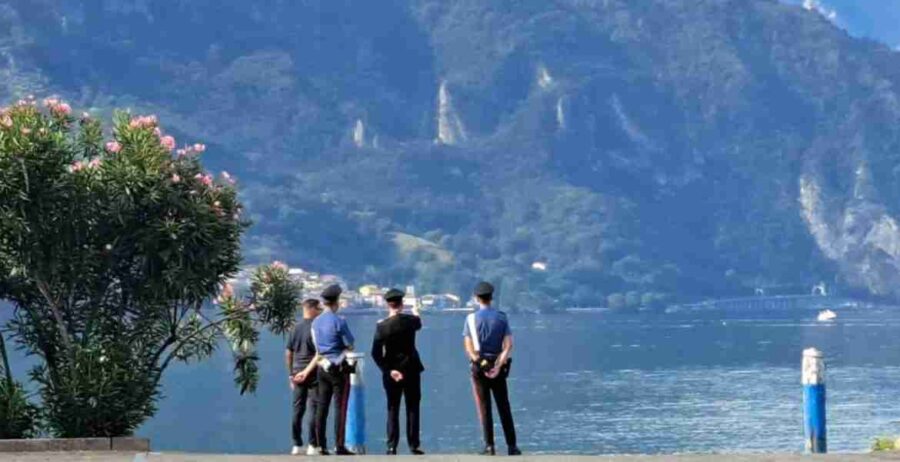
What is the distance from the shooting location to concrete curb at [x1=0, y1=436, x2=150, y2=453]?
21891 millimetres

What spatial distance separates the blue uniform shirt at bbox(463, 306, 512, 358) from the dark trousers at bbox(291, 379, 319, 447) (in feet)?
6.63

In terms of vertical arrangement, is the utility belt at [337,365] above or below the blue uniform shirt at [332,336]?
below

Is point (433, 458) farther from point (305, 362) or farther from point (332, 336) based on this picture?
point (305, 362)

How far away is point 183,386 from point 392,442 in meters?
141

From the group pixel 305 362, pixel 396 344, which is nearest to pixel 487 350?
pixel 396 344

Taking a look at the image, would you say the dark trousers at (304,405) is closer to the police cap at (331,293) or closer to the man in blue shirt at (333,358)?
the man in blue shirt at (333,358)

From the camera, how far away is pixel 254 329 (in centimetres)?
2695

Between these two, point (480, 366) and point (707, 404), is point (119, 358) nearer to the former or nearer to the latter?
point (480, 366)

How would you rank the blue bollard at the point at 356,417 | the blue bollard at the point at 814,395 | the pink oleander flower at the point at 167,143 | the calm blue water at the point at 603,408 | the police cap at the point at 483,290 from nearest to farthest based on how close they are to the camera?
the police cap at the point at 483,290 → the blue bollard at the point at 814,395 → the blue bollard at the point at 356,417 → the pink oleander flower at the point at 167,143 → the calm blue water at the point at 603,408

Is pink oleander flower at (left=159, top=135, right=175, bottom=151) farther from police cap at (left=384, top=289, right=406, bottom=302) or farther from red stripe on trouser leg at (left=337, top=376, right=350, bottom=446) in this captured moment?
red stripe on trouser leg at (left=337, top=376, right=350, bottom=446)

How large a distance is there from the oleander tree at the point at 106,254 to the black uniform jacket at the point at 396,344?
395cm

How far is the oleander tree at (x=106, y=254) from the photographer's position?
79.7 feet

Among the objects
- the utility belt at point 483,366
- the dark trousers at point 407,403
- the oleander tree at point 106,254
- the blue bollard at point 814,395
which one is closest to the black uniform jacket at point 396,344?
the dark trousers at point 407,403

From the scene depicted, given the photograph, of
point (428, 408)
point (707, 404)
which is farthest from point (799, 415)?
point (428, 408)
